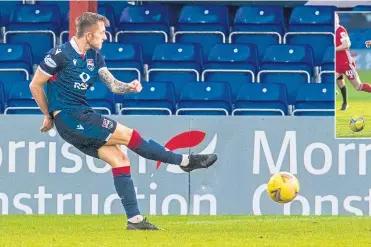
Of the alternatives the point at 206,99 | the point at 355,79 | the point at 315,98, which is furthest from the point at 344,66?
the point at 206,99

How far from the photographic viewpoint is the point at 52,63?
1013 cm

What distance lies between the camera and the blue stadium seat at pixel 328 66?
16.0 m

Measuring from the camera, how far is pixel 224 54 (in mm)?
16141

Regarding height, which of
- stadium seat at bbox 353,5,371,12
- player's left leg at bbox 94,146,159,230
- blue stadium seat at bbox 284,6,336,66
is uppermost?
stadium seat at bbox 353,5,371,12

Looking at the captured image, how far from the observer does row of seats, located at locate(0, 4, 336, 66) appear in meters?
16.7

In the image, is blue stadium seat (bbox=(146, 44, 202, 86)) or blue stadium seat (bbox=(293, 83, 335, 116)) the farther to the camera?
blue stadium seat (bbox=(146, 44, 202, 86))

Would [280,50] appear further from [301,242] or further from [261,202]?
[301,242]

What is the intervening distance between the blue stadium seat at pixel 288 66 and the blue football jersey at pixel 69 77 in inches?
227

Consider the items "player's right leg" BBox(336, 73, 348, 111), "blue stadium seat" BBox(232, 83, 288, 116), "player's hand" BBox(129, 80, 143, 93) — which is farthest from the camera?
"blue stadium seat" BBox(232, 83, 288, 116)

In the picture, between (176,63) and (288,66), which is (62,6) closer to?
(176,63)

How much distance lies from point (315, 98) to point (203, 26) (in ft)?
8.15

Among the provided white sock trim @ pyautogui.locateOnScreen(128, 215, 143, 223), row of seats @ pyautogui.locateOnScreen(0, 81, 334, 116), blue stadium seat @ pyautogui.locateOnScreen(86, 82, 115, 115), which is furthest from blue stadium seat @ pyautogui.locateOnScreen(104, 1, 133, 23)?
white sock trim @ pyautogui.locateOnScreen(128, 215, 143, 223)

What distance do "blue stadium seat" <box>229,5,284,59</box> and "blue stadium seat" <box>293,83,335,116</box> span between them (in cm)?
151

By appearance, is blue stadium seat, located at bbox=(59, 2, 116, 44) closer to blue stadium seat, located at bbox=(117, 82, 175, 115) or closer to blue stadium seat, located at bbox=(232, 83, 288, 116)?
blue stadium seat, located at bbox=(117, 82, 175, 115)
